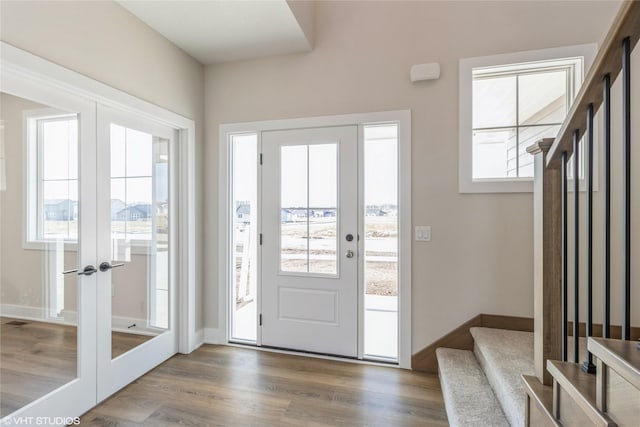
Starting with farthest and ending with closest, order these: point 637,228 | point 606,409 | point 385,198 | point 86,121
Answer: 1. point 385,198
2. point 637,228
3. point 86,121
4. point 606,409

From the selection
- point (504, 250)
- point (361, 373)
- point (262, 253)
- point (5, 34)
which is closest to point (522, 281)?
point (504, 250)

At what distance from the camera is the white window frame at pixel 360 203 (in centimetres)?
252

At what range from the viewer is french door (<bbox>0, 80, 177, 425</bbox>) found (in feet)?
5.48

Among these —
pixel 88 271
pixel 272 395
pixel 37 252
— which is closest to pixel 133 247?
pixel 88 271

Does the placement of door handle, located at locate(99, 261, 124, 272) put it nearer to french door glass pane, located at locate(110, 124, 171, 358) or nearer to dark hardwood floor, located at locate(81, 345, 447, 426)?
french door glass pane, located at locate(110, 124, 171, 358)

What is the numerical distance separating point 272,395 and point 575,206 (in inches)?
82.8

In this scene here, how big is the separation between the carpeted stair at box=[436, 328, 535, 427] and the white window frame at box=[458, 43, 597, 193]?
1.08 metres

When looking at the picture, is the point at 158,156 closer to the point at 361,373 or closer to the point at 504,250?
the point at 361,373

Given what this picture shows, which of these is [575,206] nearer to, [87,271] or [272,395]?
[272,395]

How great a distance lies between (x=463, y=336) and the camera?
2.44m

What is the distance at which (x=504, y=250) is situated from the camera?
2373mm

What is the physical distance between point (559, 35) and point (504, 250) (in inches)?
63.9

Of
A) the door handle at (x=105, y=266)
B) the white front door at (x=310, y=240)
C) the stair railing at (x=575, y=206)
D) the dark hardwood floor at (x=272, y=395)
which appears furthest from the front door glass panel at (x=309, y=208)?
the stair railing at (x=575, y=206)

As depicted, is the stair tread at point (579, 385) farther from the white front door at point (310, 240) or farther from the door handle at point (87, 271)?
the door handle at point (87, 271)
